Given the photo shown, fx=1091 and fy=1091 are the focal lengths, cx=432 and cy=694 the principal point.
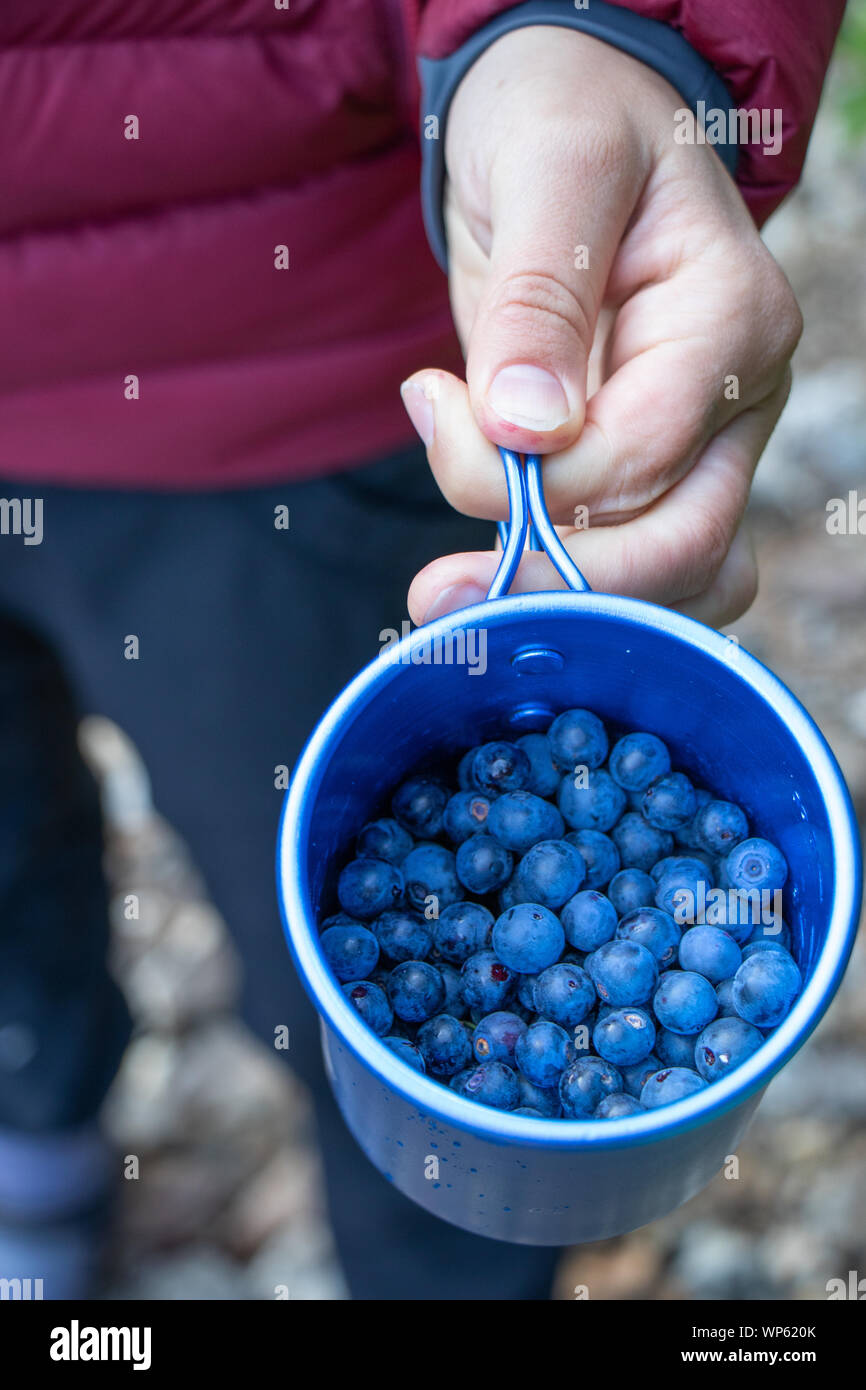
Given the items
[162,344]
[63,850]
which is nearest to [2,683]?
[63,850]

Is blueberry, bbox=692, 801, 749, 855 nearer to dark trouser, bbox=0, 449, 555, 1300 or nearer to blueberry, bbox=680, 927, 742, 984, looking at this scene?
blueberry, bbox=680, 927, 742, 984

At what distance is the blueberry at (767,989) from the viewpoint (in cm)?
60

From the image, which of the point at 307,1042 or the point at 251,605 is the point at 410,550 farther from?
the point at 307,1042

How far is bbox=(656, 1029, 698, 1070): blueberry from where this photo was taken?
647 mm

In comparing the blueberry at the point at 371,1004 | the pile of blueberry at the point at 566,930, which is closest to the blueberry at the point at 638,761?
the pile of blueberry at the point at 566,930

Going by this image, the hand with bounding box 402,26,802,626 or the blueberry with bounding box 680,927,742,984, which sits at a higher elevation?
the hand with bounding box 402,26,802,626

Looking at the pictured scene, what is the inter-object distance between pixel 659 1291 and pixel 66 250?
55.4 inches

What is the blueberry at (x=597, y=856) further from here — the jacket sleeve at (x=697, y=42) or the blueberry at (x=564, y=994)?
the jacket sleeve at (x=697, y=42)

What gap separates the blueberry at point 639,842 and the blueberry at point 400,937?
5.6 inches

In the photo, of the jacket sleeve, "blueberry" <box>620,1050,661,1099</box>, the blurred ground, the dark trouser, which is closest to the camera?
"blueberry" <box>620,1050,661,1099</box>

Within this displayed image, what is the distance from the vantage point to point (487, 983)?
26.1 inches

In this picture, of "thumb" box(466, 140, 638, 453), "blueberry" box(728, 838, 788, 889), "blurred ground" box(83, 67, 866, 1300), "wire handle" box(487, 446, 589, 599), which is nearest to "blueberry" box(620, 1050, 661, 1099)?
"blueberry" box(728, 838, 788, 889)

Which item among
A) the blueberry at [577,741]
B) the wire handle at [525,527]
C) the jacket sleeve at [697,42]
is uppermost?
the jacket sleeve at [697,42]

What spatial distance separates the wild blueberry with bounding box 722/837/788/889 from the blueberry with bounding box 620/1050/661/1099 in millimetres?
103
